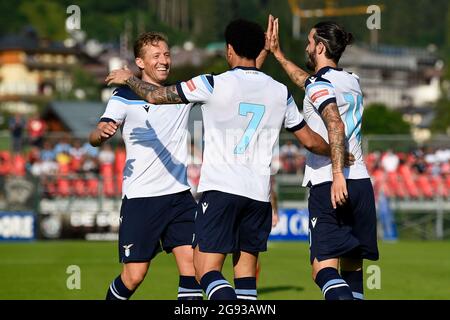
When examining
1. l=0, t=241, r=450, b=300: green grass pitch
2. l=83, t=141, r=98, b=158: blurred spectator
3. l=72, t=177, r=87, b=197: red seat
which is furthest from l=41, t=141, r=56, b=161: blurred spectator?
l=0, t=241, r=450, b=300: green grass pitch

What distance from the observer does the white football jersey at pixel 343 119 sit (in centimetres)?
929

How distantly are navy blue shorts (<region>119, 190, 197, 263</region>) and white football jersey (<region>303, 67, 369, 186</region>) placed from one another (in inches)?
54.2

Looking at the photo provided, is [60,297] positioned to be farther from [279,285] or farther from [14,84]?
[14,84]

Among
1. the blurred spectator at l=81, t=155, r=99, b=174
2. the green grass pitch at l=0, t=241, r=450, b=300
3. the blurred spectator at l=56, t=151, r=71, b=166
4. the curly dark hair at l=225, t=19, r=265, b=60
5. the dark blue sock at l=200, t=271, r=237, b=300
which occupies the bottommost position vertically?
the green grass pitch at l=0, t=241, r=450, b=300

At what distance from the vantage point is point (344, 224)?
30.3 ft

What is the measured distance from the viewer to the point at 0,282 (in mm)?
16594

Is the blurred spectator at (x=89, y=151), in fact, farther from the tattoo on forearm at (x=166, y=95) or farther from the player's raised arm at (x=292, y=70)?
the tattoo on forearm at (x=166, y=95)

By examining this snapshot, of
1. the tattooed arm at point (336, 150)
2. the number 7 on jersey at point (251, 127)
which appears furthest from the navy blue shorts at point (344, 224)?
the number 7 on jersey at point (251, 127)

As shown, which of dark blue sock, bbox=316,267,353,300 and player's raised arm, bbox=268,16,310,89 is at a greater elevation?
player's raised arm, bbox=268,16,310,89

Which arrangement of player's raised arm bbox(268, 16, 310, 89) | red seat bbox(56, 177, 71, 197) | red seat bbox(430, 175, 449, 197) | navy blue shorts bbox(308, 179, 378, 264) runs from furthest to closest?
red seat bbox(430, 175, 449, 197), red seat bbox(56, 177, 71, 197), player's raised arm bbox(268, 16, 310, 89), navy blue shorts bbox(308, 179, 378, 264)

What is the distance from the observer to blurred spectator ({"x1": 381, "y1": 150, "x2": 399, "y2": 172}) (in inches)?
1262

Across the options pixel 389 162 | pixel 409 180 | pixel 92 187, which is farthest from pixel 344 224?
pixel 389 162

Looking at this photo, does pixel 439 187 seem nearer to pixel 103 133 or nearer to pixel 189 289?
pixel 189 289

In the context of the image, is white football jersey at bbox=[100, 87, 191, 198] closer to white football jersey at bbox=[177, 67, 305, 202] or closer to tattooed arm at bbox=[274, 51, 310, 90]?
tattooed arm at bbox=[274, 51, 310, 90]
